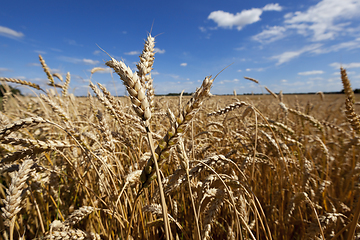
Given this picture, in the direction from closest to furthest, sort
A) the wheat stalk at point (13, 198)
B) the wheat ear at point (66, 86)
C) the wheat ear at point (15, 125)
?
the wheat ear at point (15, 125) → the wheat stalk at point (13, 198) → the wheat ear at point (66, 86)

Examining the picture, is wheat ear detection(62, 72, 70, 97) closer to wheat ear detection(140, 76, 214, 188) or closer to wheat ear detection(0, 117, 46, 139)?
wheat ear detection(0, 117, 46, 139)

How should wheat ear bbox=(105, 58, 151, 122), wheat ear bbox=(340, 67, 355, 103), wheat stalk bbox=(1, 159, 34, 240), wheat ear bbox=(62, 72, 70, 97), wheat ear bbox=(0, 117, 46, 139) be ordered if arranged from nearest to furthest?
wheat ear bbox=(105, 58, 151, 122)
wheat ear bbox=(0, 117, 46, 139)
wheat stalk bbox=(1, 159, 34, 240)
wheat ear bbox=(340, 67, 355, 103)
wheat ear bbox=(62, 72, 70, 97)

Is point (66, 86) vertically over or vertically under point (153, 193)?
over

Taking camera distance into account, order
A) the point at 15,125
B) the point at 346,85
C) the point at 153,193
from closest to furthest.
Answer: the point at 15,125, the point at 153,193, the point at 346,85

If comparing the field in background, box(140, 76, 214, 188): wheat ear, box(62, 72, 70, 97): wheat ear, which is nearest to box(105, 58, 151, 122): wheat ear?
box(140, 76, 214, 188): wheat ear

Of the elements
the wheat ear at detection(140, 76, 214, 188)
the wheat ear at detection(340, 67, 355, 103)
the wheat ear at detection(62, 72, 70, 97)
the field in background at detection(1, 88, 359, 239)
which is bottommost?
the field in background at detection(1, 88, 359, 239)

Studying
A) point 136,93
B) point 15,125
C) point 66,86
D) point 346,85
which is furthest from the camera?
point 66,86

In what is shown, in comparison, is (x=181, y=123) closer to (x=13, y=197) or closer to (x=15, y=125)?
(x=15, y=125)

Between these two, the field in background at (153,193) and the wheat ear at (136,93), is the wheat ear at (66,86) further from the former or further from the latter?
the wheat ear at (136,93)

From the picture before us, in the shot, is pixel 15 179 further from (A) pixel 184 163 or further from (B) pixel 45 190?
(A) pixel 184 163

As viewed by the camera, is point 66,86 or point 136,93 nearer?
point 136,93

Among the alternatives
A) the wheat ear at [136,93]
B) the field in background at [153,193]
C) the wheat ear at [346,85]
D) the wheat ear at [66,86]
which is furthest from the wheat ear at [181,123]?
the wheat ear at [66,86]

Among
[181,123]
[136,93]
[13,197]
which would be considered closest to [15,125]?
[13,197]

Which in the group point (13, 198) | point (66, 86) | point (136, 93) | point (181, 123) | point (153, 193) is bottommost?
point (153, 193)
